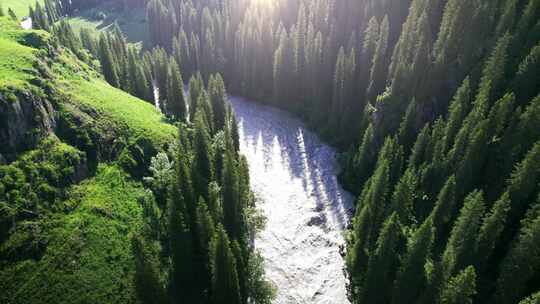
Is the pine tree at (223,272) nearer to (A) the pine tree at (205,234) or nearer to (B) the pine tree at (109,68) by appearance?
(A) the pine tree at (205,234)

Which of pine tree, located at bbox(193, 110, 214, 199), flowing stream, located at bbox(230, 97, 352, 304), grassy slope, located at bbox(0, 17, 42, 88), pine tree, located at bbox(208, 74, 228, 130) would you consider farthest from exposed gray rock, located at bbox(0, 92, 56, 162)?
flowing stream, located at bbox(230, 97, 352, 304)

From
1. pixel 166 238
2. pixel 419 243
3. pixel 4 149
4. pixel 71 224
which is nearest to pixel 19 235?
pixel 71 224

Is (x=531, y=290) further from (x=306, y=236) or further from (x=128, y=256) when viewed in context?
(x=128, y=256)

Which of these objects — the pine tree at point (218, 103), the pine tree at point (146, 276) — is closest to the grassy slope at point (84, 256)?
the pine tree at point (146, 276)

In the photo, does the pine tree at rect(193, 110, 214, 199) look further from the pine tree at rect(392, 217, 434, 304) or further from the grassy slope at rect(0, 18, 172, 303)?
the pine tree at rect(392, 217, 434, 304)

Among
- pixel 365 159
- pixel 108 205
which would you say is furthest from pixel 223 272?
pixel 365 159
